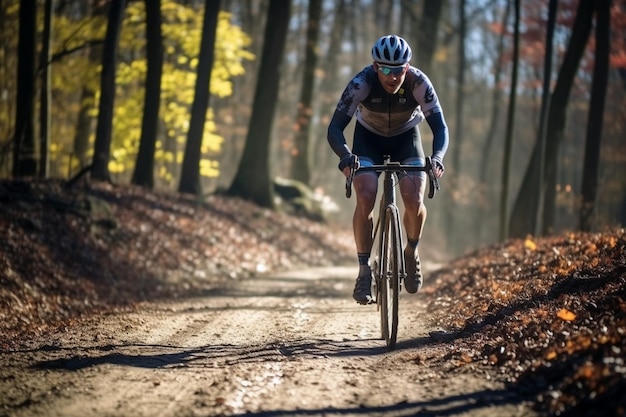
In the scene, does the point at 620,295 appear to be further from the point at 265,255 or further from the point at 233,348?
the point at 265,255

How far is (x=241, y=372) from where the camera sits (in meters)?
5.74

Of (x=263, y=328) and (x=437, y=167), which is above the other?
(x=437, y=167)

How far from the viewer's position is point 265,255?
18.1m

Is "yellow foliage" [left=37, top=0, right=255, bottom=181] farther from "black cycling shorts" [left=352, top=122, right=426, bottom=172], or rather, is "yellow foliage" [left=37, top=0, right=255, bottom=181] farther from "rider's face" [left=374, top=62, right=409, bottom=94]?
"rider's face" [left=374, top=62, right=409, bottom=94]

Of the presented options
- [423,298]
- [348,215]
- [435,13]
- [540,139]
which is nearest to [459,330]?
[423,298]

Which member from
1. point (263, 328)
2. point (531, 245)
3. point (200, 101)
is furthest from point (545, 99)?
point (263, 328)

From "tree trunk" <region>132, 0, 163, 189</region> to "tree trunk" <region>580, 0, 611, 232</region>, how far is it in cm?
1081

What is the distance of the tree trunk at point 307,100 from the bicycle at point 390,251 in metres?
20.5

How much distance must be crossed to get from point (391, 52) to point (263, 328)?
11.1 feet

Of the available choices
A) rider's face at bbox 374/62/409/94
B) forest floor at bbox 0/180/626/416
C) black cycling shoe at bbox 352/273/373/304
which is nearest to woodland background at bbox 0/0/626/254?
forest floor at bbox 0/180/626/416

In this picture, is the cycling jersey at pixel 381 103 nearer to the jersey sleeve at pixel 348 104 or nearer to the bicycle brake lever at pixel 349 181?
the jersey sleeve at pixel 348 104

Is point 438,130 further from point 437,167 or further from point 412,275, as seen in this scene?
point 412,275

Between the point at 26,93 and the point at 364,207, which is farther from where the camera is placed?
the point at 26,93

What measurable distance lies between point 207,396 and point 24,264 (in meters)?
6.14
